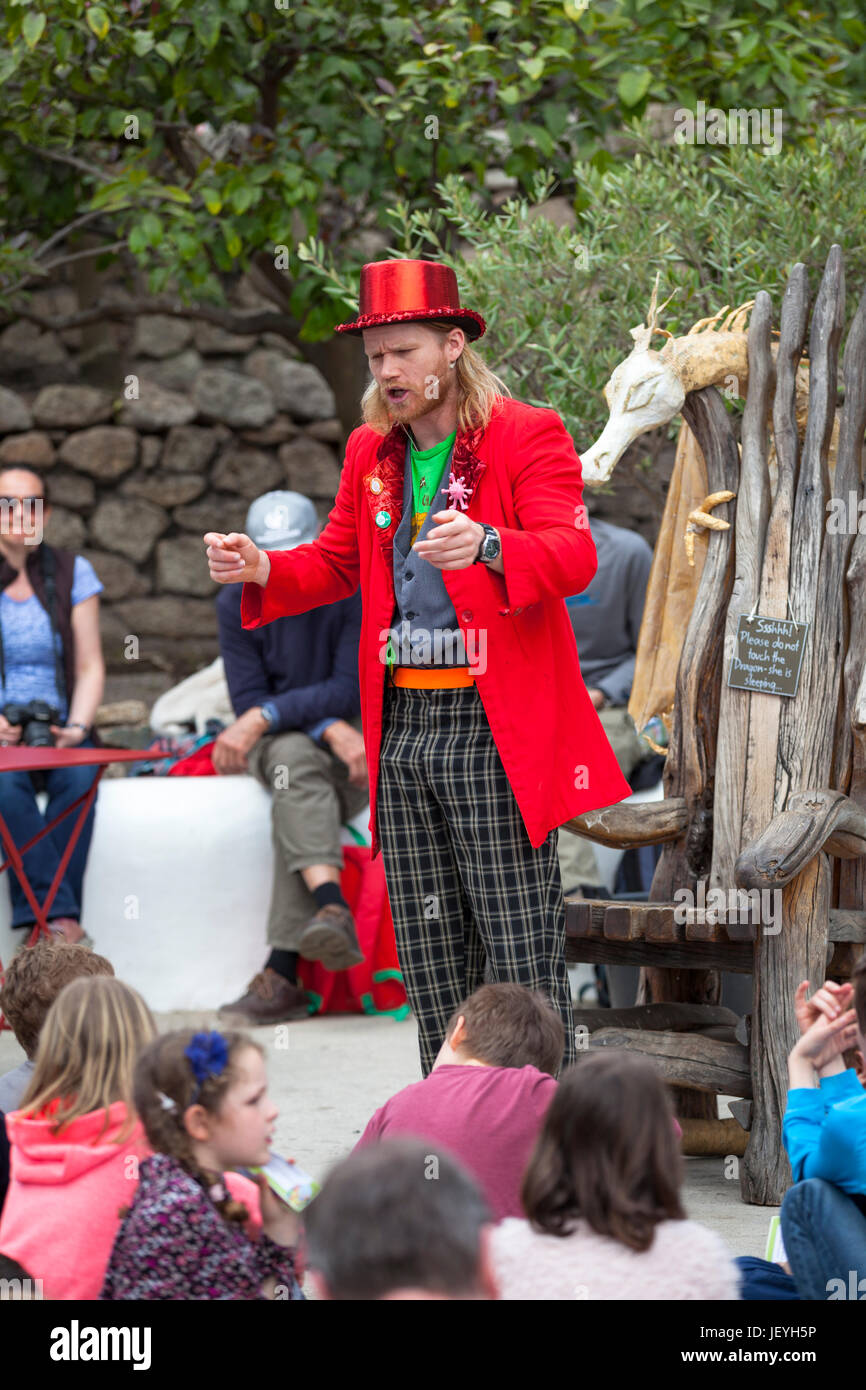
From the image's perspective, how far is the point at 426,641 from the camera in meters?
2.83

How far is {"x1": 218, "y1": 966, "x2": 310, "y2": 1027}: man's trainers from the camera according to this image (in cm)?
528

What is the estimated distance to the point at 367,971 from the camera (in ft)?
18.0

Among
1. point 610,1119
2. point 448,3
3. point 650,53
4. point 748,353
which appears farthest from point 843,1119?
point 448,3

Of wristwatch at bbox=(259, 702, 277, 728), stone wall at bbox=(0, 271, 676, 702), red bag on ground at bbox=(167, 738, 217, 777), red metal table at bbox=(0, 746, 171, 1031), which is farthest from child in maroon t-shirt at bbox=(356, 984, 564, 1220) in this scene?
stone wall at bbox=(0, 271, 676, 702)

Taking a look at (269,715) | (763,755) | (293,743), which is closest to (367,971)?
(293,743)

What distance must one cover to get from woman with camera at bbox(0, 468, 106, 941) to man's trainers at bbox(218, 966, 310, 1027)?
561 mm

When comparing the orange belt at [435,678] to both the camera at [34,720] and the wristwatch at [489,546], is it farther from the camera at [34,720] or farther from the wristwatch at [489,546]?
the camera at [34,720]

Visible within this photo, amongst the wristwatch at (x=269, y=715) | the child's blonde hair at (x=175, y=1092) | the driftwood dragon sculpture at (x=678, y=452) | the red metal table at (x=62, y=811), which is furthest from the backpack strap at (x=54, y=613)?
the child's blonde hair at (x=175, y=1092)

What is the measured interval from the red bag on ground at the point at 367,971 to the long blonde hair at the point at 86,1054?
3.20 meters

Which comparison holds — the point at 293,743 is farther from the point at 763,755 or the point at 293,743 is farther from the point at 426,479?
the point at 426,479

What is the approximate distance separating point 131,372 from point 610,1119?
7028 millimetres

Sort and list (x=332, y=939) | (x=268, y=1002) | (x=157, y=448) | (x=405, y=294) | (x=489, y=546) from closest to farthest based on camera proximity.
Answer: (x=489, y=546) → (x=405, y=294) → (x=332, y=939) → (x=268, y=1002) → (x=157, y=448)

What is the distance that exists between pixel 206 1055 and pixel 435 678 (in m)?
1.00
